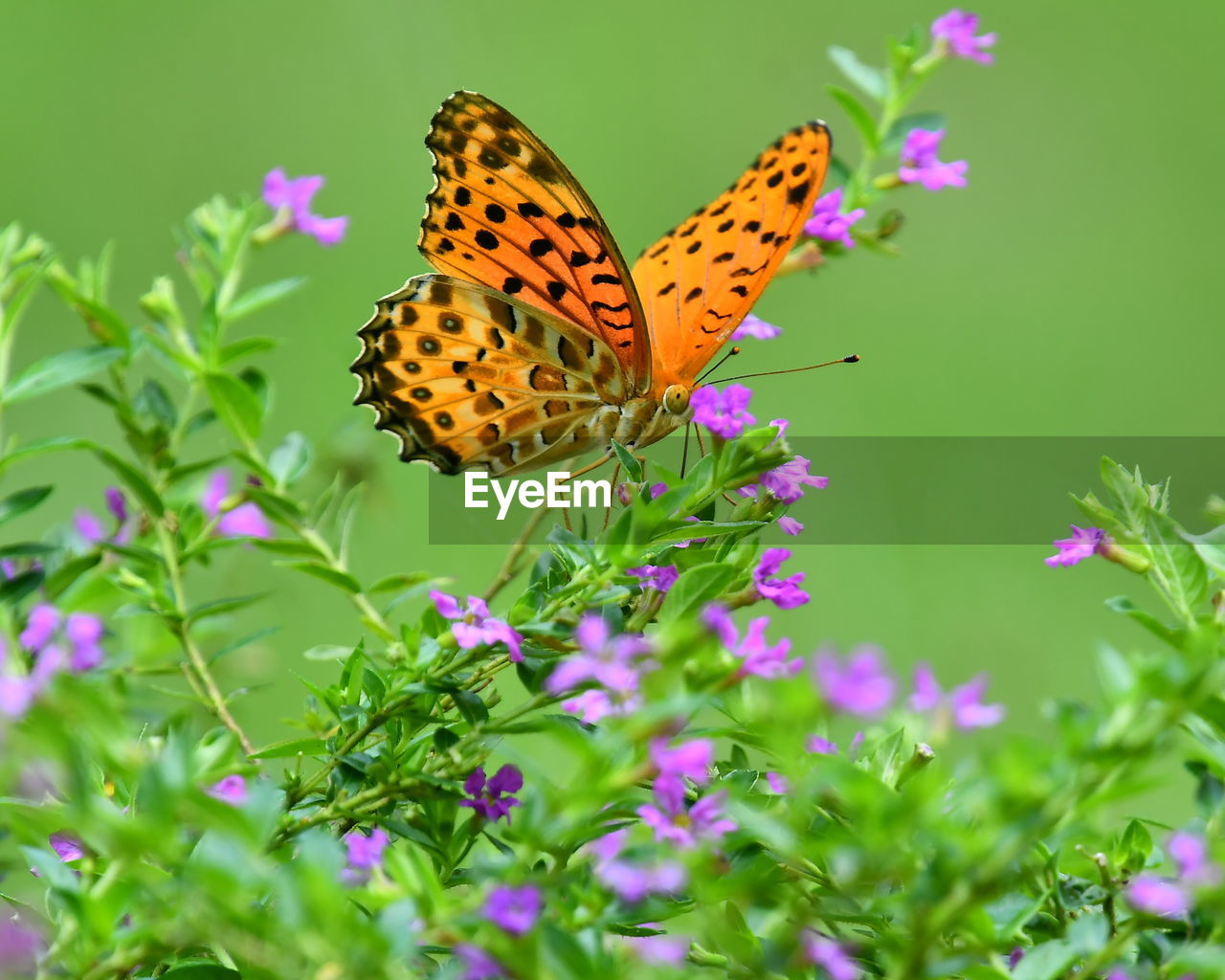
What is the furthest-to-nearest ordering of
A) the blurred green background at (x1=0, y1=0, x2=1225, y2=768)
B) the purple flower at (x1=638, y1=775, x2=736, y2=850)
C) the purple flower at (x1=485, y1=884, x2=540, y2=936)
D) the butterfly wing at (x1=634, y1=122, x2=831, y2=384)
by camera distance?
the blurred green background at (x1=0, y1=0, x2=1225, y2=768) → the butterfly wing at (x1=634, y1=122, x2=831, y2=384) → the purple flower at (x1=638, y1=775, x2=736, y2=850) → the purple flower at (x1=485, y1=884, x2=540, y2=936)

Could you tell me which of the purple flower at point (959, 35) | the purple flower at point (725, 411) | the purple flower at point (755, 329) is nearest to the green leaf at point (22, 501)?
the purple flower at point (725, 411)

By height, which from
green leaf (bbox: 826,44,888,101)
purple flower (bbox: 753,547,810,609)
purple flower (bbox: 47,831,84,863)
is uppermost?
green leaf (bbox: 826,44,888,101)

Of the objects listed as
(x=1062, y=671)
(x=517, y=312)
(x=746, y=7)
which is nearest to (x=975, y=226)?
(x=746, y=7)

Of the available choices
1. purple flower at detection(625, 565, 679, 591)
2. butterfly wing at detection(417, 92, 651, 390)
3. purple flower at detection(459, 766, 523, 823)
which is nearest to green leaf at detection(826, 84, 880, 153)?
butterfly wing at detection(417, 92, 651, 390)

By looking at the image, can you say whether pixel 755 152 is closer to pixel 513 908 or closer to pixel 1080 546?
pixel 1080 546

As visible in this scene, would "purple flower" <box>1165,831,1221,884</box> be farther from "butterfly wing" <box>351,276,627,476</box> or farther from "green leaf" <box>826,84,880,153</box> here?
"butterfly wing" <box>351,276,627,476</box>

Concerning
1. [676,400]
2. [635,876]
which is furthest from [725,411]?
[635,876]
